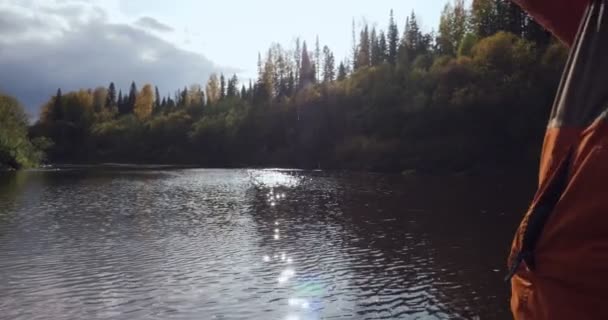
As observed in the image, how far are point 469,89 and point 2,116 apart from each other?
8120 cm

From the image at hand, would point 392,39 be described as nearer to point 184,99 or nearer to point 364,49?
point 364,49

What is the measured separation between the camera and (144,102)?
611 ft

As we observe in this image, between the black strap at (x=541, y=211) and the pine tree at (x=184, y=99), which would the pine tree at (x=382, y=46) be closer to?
the pine tree at (x=184, y=99)

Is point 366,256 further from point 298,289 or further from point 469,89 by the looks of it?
point 469,89

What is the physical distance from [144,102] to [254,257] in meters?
175

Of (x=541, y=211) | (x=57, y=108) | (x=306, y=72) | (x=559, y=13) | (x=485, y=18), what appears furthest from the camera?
(x=57, y=108)

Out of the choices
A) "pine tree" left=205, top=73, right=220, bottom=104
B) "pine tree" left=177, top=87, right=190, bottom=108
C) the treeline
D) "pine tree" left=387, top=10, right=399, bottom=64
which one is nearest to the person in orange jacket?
the treeline

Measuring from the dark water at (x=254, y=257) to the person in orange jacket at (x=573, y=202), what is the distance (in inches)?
530

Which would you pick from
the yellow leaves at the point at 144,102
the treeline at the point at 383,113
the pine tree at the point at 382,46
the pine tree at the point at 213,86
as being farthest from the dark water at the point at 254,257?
the pine tree at the point at 213,86

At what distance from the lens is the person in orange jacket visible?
71.6 inches

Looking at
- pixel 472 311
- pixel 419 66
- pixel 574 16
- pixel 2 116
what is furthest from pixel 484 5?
pixel 574 16

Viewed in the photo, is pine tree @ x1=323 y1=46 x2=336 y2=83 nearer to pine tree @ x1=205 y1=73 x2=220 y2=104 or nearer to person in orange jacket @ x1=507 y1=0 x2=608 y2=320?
pine tree @ x1=205 y1=73 x2=220 y2=104

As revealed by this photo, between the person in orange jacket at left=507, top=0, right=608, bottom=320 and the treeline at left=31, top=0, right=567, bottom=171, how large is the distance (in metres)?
79.4

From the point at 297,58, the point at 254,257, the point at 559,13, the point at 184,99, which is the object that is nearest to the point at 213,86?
the point at 184,99
